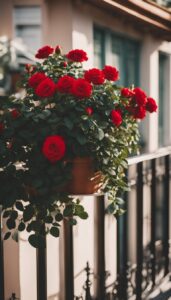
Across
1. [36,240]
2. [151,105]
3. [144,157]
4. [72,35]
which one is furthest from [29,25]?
[36,240]

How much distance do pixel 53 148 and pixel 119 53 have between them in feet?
15.0

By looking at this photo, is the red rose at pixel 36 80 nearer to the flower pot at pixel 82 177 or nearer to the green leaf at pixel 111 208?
Answer: the flower pot at pixel 82 177

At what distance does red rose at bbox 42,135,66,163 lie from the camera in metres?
2.28

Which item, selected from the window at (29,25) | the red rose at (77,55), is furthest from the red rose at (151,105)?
the window at (29,25)

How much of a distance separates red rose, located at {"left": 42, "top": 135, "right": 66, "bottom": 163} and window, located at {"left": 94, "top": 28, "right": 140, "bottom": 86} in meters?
3.83

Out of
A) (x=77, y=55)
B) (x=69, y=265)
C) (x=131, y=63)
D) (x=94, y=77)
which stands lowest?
(x=69, y=265)

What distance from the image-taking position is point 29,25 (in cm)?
548

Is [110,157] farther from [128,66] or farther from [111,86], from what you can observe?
[128,66]

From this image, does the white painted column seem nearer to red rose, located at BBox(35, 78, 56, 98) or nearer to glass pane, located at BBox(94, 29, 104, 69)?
glass pane, located at BBox(94, 29, 104, 69)

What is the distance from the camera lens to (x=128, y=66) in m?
6.93

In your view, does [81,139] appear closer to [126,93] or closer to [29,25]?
[126,93]

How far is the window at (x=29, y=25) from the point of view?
5387 millimetres

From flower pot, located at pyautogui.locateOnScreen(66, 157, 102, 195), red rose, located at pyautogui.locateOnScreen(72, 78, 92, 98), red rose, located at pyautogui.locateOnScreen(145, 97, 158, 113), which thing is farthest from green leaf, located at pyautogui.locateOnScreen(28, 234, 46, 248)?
red rose, located at pyautogui.locateOnScreen(145, 97, 158, 113)

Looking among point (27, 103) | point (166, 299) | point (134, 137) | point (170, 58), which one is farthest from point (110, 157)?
point (170, 58)
